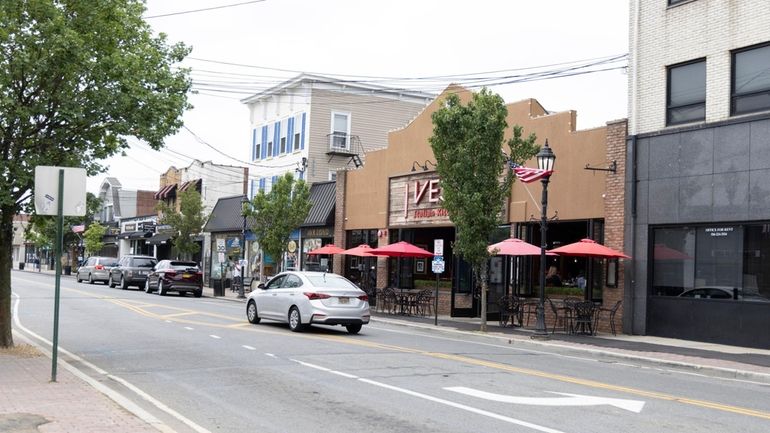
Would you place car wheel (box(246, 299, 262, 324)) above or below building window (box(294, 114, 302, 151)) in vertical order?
below

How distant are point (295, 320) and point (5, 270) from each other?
714cm

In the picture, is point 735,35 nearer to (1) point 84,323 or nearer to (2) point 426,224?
(2) point 426,224

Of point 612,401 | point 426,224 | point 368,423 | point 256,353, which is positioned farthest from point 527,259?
point 368,423

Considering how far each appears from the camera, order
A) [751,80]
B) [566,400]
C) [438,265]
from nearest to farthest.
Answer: [566,400], [751,80], [438,265]

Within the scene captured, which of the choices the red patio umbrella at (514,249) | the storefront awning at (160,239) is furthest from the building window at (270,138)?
the red patio umbrella at (514,249)

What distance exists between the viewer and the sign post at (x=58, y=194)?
9.98 meters

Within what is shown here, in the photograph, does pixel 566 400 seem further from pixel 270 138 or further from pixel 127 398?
pixel 270 138

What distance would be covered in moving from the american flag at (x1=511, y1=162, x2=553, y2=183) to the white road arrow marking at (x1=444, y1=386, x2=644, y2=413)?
10.1 meters

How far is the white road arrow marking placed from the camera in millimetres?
9719

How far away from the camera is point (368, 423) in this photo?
834 cm

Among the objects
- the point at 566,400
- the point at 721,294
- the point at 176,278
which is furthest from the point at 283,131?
the point at 566,400

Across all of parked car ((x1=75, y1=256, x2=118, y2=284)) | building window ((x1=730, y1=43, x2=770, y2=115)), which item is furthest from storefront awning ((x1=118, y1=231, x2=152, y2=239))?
building window ((x1=730, y1=43, x2=770, y2=115))

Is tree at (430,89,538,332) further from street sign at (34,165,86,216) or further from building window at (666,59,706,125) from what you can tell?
street sign at (34,165,86,216)

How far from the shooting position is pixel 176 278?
36094mm
